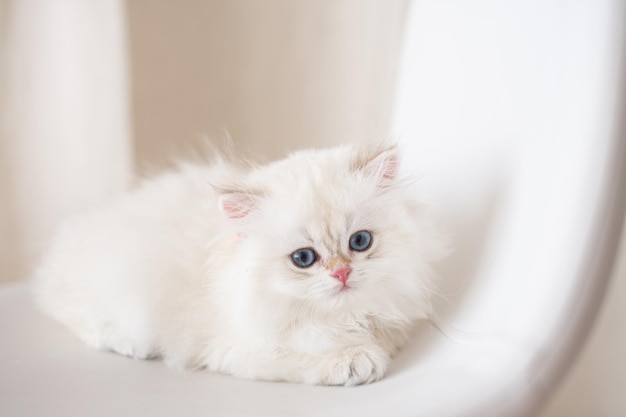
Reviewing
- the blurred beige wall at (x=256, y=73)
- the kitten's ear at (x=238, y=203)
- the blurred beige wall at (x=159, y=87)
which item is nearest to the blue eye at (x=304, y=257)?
the kitten's ear at (x=238, y=203)

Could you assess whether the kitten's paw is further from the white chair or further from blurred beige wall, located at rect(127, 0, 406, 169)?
blurred beige wall, located at rect(127, 0, 406, 169)

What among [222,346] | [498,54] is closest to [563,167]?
[498,54]

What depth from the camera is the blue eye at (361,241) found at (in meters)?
0.98

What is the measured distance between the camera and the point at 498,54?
1126 millimetres

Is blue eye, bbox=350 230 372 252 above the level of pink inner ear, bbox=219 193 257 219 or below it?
below

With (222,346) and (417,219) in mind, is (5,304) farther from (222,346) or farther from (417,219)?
(417,219)

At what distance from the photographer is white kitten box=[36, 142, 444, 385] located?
97cm

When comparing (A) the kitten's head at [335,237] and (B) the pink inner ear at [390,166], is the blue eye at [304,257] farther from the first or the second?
(B) the pink inner ear at [390,166]

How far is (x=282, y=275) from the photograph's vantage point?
97cm

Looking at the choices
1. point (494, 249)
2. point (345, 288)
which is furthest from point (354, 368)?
point (494, 249)

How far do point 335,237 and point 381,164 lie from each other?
0.15 metres

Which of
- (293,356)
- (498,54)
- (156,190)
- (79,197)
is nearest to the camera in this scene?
(293,356)

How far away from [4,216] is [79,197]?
20cm

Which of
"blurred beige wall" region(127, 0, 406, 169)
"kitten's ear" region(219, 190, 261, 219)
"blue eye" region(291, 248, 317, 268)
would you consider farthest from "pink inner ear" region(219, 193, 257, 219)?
"blurred beige wall" region(127, 0, 406, 169)
